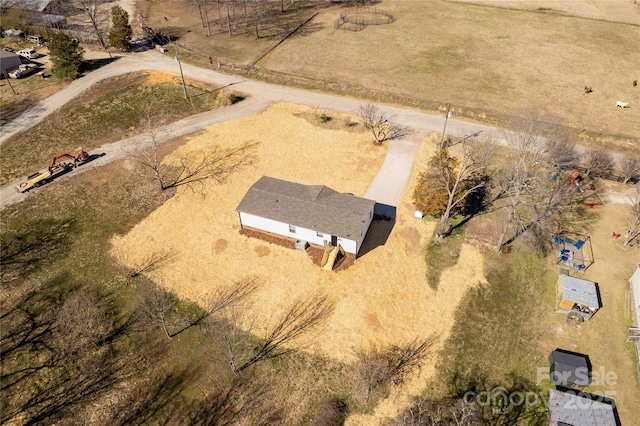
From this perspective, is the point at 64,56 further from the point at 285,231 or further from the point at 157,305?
the point at 157,305

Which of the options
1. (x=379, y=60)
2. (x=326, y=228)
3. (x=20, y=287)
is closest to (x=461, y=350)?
(x=326, y=228)

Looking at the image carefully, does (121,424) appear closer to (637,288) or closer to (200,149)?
(200,149)

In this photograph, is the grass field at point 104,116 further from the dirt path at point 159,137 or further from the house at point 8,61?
the house at point 8,61

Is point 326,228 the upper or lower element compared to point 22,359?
upper

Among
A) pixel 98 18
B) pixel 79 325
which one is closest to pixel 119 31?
pixel 98 18

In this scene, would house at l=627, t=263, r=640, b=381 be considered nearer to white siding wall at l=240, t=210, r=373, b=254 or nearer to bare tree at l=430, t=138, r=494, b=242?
bare tree at l=430, t=138, r=494, b=242
